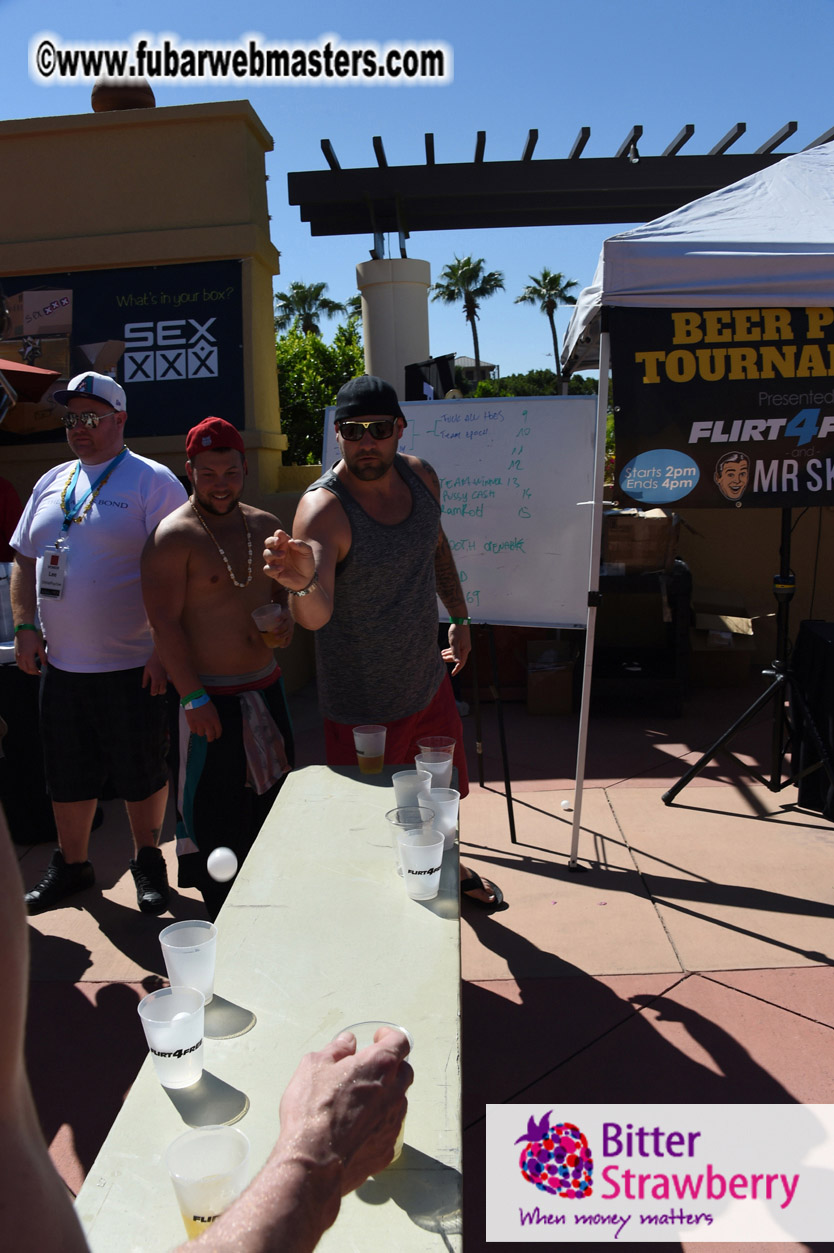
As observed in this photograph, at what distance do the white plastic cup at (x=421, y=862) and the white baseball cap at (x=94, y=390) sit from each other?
2425mm

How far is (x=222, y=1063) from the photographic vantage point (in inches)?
56.1

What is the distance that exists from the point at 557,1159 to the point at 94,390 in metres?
3.13

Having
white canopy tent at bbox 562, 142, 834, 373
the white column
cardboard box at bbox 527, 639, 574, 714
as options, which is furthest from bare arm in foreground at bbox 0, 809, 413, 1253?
the white column

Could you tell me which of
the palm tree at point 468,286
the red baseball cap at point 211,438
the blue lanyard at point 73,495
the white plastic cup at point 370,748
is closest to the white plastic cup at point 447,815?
the white plastic cup at point 370,748

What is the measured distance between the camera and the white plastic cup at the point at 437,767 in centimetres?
248

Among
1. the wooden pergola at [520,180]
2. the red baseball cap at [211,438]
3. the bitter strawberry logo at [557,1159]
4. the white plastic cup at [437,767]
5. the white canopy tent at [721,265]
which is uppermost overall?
the wooden pergola at [520,180]

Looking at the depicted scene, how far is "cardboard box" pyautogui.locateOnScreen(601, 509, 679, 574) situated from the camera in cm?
623

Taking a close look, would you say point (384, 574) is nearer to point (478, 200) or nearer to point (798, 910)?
point (798, 910)

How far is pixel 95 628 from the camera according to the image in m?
3.50

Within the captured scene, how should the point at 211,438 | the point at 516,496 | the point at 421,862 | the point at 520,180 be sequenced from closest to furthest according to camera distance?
the point at 421,862
the point at 211,438
the point at 516,496
the point at 520,180

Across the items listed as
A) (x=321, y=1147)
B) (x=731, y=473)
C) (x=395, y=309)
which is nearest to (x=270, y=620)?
(x=321, y=1147)

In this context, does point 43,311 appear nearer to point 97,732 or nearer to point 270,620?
point 97,732

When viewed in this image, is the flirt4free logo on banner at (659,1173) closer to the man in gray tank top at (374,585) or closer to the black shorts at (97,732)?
the man in gray tank top at (374,585)

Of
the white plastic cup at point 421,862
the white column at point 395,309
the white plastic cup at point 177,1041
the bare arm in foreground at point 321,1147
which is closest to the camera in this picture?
the bare arm in foreground at point 321,1147
